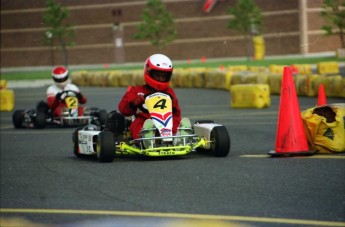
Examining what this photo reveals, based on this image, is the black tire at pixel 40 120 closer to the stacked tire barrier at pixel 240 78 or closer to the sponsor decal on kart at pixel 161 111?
the stacked tire barrier at pixel 240 78

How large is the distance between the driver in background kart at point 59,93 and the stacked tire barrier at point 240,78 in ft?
14.0

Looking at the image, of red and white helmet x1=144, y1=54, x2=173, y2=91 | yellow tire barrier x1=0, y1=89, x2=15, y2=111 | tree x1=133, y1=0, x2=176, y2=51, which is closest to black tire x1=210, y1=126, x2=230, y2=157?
red and white helmet x1=144, y1=54, x2=173, y2=91

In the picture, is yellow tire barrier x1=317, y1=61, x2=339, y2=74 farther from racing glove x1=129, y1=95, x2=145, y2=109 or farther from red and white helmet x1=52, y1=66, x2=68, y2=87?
racing glove x1=129, y1=95, x2=145, y2=109

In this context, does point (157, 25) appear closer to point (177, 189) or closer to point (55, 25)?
point (55, 25)

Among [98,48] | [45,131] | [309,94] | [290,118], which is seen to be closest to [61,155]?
[290,118]

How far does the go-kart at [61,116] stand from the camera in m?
18.1

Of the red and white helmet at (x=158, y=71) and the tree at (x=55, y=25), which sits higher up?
the tree at (x=55, y=25)

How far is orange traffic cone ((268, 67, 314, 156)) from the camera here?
34.4 ft

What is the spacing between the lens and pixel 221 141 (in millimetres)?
10891

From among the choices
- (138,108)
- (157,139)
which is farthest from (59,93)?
(157,139)

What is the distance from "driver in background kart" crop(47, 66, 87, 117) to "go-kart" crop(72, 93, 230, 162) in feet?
23.0

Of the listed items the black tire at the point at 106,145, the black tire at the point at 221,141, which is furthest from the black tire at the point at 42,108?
the black tire at the point at 221,141

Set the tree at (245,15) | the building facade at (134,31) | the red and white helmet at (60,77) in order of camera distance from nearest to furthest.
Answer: the red and white helmet at (60,77) < the tree at (245,15) < the building facade at (134,31)

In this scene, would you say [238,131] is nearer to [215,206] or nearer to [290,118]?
[290,118]
